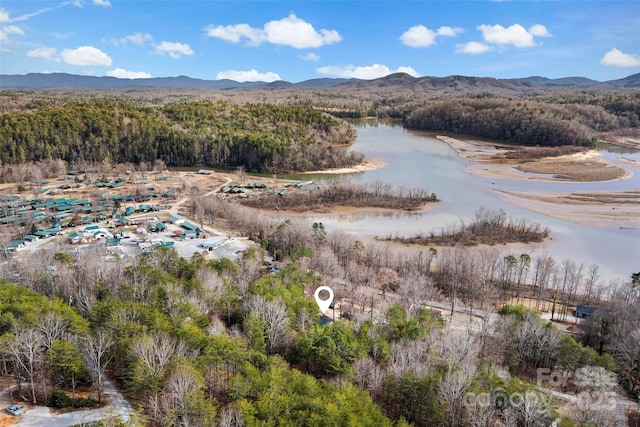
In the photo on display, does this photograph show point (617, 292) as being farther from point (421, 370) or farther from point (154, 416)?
point (154, 416)

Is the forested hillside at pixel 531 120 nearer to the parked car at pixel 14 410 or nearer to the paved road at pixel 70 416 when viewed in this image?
the paved road at pixel 70 416

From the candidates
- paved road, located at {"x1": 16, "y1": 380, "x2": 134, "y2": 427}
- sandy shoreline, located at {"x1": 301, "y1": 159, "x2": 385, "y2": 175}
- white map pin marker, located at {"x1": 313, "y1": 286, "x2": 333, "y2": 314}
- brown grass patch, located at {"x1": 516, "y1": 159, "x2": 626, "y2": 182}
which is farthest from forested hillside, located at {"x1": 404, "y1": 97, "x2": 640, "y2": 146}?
paved road, located at {"x1": 16, "y1": 380, "x2": 134, "y2": 427}

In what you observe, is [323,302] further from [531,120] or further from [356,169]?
[531,120]

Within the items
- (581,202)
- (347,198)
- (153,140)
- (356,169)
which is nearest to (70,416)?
(347,198)

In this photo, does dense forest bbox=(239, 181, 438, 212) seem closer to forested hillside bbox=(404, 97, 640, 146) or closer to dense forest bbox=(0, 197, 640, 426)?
dense forest bbox=(0, 197, 640, 426)

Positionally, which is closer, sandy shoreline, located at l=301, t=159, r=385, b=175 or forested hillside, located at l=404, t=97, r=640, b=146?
sandy shoreline, located at l=301, t=159, r=385, b=175

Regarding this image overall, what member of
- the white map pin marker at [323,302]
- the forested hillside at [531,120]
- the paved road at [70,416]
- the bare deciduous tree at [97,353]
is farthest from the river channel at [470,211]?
the paved road at [70,416]

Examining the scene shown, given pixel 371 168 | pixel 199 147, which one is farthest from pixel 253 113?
pixel 371 168
